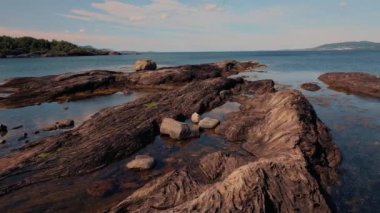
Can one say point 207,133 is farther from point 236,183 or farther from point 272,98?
point 236,183

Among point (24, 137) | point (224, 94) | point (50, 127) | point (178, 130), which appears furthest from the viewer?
point (224, 94)

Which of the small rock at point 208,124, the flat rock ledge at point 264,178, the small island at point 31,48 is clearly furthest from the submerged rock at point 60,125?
the small island at point 31,48

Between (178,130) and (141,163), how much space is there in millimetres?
4959

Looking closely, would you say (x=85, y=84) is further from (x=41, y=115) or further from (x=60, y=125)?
(x=60, y=125)

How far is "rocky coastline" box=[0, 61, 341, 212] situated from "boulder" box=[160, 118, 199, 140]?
17cm

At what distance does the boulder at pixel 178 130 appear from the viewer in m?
20.8

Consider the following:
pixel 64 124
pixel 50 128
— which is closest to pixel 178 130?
pixel 64 124

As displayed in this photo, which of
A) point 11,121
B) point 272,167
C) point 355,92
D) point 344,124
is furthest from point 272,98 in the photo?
point 11,121

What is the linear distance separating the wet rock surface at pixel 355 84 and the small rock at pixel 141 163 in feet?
100

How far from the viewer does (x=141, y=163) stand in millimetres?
16484

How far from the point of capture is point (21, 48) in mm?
148125

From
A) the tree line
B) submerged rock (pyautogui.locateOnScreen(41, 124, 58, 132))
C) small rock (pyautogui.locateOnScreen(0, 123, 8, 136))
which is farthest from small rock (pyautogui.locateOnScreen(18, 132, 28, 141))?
the tree line

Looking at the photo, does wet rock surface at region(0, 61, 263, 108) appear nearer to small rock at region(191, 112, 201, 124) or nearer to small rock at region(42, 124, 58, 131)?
small rock at region(42, 124, 58, 131)

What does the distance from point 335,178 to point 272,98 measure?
11160mm
